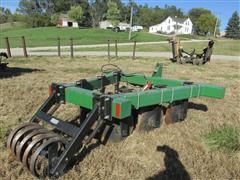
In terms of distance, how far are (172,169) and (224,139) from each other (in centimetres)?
116

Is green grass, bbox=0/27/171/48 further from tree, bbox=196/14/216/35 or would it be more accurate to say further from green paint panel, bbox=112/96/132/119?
tree, bbox=196/14/216/35

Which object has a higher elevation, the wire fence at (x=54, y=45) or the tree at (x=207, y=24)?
the wire fence at (x=54, y=45)

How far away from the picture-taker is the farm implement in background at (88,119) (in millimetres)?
3164

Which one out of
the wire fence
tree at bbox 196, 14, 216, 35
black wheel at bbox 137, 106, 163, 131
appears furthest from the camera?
tree at bbox 196, 14, 216, 35

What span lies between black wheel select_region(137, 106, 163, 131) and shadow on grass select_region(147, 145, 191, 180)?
0.49m

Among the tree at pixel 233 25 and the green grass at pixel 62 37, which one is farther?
the tree at pixel 233 25

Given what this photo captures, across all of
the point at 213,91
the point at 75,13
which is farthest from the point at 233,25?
the point at 213,91

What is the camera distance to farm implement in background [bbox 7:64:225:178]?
3164 mm

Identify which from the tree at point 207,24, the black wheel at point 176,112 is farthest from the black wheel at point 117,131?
the tree at point 207,24

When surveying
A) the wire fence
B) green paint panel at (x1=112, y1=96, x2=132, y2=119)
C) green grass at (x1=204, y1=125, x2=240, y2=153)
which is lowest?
the wire fence

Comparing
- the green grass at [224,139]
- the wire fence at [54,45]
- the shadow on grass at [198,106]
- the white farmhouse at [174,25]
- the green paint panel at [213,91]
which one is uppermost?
the green paint panel at [213,91]

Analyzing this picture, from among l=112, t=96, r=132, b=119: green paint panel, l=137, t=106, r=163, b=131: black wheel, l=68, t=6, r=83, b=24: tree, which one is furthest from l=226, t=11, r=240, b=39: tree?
l=112, t=96, r=132, b=119: green paint panel

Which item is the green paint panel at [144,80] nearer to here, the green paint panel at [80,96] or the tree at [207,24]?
the green paint panel at [80,96]

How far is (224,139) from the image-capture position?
4.23 metres
